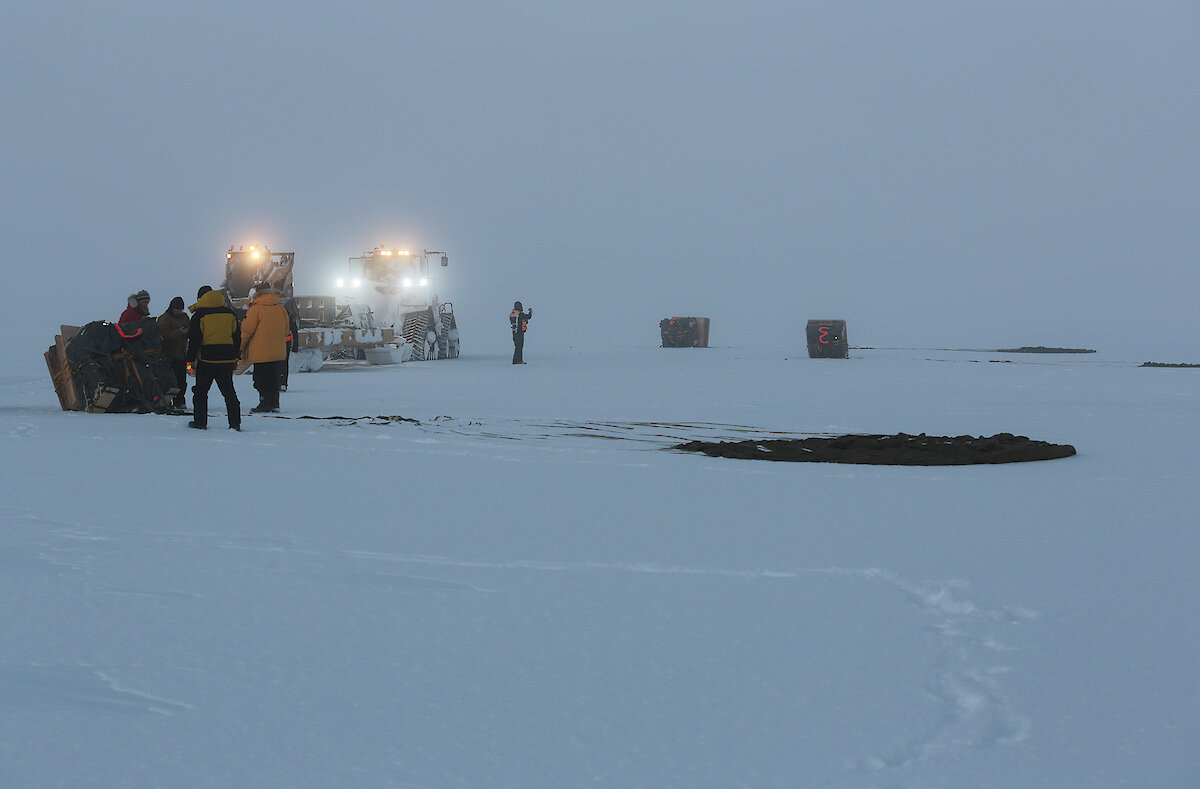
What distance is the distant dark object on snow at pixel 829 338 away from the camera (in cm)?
3575

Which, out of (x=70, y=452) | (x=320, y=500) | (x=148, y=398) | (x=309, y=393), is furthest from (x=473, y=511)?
(x=309, y=393)

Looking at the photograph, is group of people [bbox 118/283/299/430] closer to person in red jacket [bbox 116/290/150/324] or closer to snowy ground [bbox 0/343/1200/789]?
person in red jacket [bbox 116/290/150/324]

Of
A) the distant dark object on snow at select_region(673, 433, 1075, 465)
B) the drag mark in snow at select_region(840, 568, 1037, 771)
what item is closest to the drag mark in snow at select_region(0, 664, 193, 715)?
the drag mark in snow at select_region(840, 568, 1037, 771)

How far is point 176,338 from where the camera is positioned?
13953 millimetres

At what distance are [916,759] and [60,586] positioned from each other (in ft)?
11.9

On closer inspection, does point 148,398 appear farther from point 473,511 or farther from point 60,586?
point 60,586

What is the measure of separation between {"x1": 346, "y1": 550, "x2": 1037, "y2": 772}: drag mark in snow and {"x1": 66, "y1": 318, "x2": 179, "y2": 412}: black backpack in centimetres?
962

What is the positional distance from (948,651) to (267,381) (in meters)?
11.0

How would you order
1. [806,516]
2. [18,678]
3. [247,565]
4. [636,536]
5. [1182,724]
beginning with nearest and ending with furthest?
1. [1182,724]
2. [18,678]
3. [247,565]
4. [636,536]
5. [806,516]

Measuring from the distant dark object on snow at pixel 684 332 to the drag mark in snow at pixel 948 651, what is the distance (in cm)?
4320

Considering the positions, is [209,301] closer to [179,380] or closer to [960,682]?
[179,380]

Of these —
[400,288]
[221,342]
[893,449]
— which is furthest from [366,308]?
[893,449]

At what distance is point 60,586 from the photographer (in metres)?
4.55

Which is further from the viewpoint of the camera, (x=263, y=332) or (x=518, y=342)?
(x=518, y=342)
